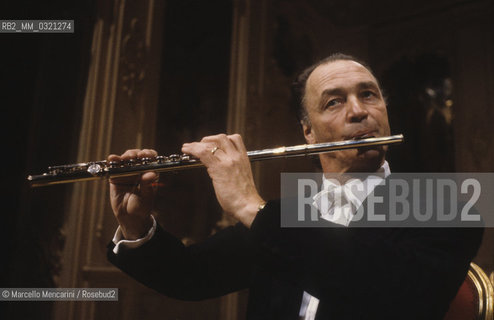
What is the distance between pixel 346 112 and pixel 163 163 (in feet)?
1.97

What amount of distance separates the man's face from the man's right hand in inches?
22.5

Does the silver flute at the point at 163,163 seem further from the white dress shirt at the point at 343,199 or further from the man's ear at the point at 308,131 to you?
the man's ear at the point at 308,131

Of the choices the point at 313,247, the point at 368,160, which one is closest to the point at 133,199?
the point at 313,247

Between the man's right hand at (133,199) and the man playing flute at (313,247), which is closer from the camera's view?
the man playing flute at (313,247)

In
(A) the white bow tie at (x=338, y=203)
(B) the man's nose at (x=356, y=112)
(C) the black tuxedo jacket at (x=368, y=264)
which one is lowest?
(C) the black tuxedo jacket at (x=368, y=264)

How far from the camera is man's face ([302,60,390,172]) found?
4.21 ft

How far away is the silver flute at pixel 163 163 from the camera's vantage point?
4.03 feet

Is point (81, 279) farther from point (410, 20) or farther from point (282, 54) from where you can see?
point (410, 20)

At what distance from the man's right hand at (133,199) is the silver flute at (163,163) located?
0.02 meters

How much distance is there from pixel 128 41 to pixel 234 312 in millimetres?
1898

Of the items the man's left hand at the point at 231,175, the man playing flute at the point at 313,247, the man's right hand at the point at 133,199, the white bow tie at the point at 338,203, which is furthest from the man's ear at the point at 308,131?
the man's right hand at the point at 133,199

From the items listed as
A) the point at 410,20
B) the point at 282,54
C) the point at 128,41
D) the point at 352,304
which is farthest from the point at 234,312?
Result: the point at 410,20

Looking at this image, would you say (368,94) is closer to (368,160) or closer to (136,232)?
(368,160)

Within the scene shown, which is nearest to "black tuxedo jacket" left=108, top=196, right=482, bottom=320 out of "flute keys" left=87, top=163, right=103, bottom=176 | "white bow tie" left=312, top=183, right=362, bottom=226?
"white bow tie" left=312, top=183, right=362, bottom=226
